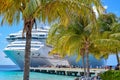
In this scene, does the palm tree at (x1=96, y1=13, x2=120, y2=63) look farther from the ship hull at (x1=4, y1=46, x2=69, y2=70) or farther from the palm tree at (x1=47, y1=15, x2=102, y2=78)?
the ship hull at (x1=4, y1=46, x2=69, y2=70)

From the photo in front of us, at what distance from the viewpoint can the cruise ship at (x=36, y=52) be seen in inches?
2813

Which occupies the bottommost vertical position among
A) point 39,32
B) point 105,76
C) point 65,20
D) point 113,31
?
point 105,76

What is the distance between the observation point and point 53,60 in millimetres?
77688

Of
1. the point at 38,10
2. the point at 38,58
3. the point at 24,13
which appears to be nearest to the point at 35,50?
the point at 38,58

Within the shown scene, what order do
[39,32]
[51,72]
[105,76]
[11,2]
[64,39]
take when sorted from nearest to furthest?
1. [11,2]
2. [105,76]
3. [64,39]
4. [51,72]
5. [39,32]

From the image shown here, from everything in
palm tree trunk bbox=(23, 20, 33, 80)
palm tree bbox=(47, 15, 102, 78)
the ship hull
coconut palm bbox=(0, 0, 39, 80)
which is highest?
the ship hull

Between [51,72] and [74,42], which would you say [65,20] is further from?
[51,72]

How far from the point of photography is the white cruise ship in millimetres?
71312

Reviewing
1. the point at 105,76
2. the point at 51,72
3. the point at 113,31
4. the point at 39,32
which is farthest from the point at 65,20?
the point at 39,32

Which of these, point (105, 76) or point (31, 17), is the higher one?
point (31, 17)

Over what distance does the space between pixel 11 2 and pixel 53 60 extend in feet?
223

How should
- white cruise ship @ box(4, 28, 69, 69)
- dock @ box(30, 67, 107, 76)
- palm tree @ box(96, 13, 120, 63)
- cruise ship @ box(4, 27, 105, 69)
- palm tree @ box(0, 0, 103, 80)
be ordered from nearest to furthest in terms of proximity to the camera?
palm tree @ box(0, 0, 103, 80)
palm tree @ box(96, 13, 120, 63)
dock @ box(30, 67, 107, 76)
white cruise ship @ box(4, 28, 69, 69)
cruise ship @ box(4, 27, 105, 69)

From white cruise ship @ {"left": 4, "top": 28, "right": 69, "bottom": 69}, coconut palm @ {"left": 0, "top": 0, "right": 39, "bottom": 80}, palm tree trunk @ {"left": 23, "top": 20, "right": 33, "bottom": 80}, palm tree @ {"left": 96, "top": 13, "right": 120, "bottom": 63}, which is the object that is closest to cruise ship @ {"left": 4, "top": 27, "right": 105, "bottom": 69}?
white cruise ship @ {"left": 4, "top": 28, "right": 69, "bottom": 69}

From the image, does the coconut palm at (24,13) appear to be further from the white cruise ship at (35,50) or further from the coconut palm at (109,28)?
the white cruise ship at (35,50)
